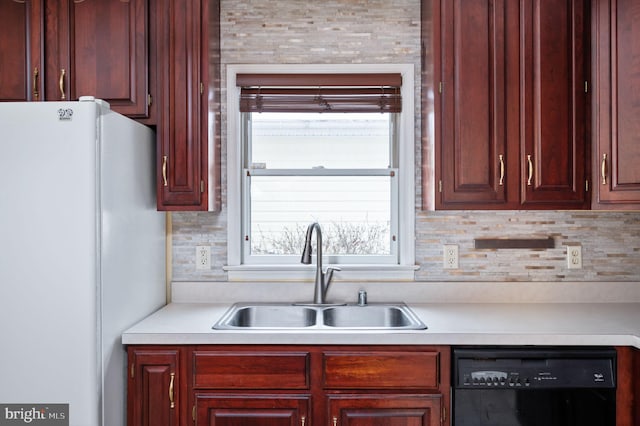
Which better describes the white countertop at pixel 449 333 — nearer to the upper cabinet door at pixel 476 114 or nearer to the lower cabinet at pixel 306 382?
the lower cabinet at pixel 306 382

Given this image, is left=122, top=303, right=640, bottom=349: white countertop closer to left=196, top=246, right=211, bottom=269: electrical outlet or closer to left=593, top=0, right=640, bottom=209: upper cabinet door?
left=196, top=246, right=211, bottom=269: electrical outlet

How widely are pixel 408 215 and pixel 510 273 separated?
0.60 metres

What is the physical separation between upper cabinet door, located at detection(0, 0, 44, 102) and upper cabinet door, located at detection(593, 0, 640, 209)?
94.8 inches

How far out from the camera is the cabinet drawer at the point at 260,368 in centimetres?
175

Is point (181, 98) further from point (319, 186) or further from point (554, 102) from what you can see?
point (554, 102)

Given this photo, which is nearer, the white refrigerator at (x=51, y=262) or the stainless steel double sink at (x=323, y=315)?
the white refrigerator at (x=51, y=262)

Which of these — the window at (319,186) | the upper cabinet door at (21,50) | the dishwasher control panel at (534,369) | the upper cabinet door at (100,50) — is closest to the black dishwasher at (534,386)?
the dishwasher control panel at (534,369)

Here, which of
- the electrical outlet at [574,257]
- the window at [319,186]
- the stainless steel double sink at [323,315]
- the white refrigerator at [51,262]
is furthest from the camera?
the window at [319,186]

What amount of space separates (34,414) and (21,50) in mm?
1481

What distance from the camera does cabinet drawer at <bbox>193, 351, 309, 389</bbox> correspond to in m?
1.75

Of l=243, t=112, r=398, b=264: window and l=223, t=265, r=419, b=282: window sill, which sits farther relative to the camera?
l=243, t=112, r=398, b=264: window

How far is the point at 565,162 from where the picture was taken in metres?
2.00

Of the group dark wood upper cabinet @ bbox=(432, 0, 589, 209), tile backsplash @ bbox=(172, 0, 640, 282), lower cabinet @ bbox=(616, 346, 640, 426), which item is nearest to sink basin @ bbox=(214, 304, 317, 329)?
tile backsplash @ bbox=(172, 0, 640, 282)

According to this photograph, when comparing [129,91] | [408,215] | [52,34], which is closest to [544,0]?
[408,215]
